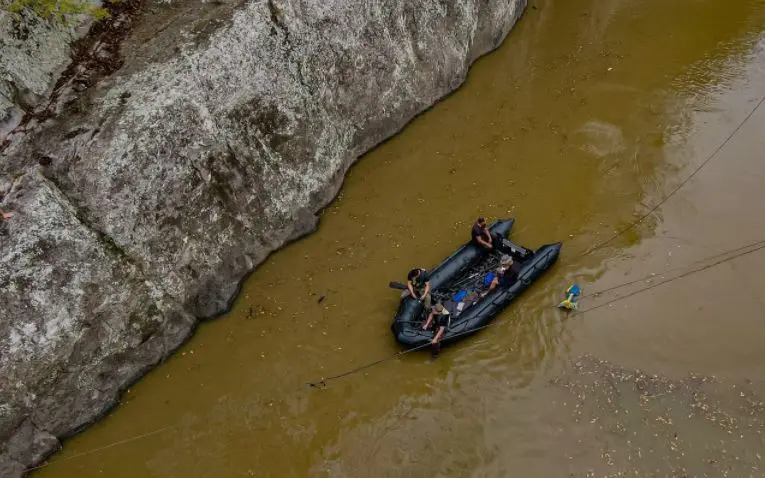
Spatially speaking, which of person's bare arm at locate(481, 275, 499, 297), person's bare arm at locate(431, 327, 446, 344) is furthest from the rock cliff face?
person's bare arm at locate(481, 275, 499, 297)

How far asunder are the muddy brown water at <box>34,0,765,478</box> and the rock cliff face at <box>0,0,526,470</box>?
0.68 meters

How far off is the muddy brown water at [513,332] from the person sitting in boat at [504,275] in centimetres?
62

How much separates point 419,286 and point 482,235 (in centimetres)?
189

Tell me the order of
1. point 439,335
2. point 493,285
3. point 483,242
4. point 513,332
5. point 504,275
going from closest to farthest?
1. point 439,335
2. point 513,332
3. point 493,285
4. point 504,275
5. point 483,242

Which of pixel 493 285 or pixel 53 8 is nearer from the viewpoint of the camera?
pixel 53 8

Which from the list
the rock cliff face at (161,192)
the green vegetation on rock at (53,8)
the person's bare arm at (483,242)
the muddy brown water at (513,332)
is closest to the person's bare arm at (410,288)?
the muddy brown water at (513,332)

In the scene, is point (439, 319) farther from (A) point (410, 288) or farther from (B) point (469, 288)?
(B) point (469, 288)

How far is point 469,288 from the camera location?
11.9m

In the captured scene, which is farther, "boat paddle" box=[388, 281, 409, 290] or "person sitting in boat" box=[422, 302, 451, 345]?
"boat paddle" box=[388, 281, 409, 290]

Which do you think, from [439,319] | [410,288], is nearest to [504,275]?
[439,319]

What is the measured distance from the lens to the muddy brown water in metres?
9.64

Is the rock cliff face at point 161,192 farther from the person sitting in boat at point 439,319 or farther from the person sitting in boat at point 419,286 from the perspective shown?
the person sitting in boat at point 439,319

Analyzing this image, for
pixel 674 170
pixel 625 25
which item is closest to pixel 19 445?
pixel 674 170

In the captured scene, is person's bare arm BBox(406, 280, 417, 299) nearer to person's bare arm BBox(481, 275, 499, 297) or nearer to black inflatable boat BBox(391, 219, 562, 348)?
black inflatable boat BBox(391, 219, 562, 348)
